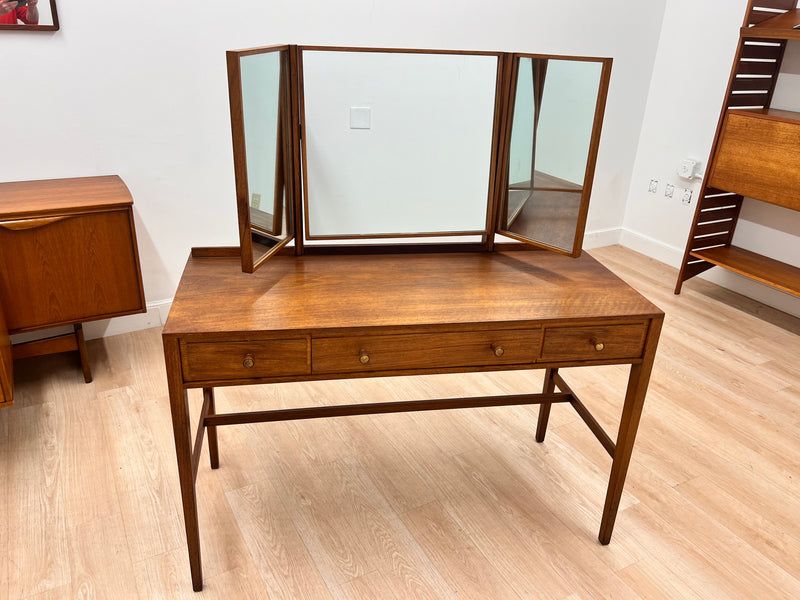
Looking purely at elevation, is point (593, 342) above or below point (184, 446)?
above

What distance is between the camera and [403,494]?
2125 millimetres

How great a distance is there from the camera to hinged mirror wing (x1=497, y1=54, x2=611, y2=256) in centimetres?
168

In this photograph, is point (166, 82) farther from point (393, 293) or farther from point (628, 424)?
point (628, 424)

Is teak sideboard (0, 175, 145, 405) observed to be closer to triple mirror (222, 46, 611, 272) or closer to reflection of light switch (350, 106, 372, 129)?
triple mirror (222, 46, 611, 272)

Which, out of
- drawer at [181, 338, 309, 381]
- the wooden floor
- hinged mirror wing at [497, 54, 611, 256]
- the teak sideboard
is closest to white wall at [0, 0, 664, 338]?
the teak sideboard

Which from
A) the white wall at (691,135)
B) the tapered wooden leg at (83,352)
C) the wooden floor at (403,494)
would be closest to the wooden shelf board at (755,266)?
the white wall at (691,135)

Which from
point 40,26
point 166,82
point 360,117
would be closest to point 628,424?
point 360,117

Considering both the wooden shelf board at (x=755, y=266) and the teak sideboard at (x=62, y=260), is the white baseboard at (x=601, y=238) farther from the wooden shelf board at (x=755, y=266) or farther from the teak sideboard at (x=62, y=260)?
the teak sideboard at (x=62, y=260)

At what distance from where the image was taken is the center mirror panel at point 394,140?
1.74 metres

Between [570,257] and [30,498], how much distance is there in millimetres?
1921

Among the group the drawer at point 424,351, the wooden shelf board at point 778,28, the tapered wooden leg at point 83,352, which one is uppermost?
→ the wooden shelf board at point 778,28

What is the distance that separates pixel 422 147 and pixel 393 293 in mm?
487

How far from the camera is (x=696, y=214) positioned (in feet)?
11.9

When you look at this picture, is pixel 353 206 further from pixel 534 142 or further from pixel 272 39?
pixel 272 39
